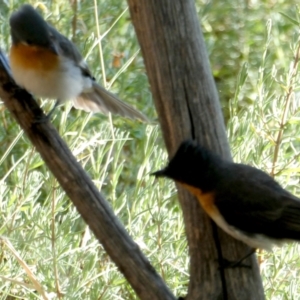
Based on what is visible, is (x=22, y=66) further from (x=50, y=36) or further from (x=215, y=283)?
(x=215, y=283)

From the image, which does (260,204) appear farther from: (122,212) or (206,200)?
(122,212)

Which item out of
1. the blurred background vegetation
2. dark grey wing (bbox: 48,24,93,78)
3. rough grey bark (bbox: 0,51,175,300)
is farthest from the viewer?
dark grey wing (bbox: 48,24,93,78)

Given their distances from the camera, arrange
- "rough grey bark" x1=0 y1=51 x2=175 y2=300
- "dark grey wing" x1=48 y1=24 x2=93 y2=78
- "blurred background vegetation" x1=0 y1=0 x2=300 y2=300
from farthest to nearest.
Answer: "dark grey wing" x1=48 y1=24 x2=93 y2=78 → "blurred background vegetation" x1=0 y1=0 x2=300 y2=300 → "rough grey bark" x1=0 y1=51 x2=175 y2=300

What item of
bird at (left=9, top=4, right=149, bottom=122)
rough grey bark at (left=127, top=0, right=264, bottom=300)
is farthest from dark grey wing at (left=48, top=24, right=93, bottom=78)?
rough grey bark at (left=127, top=0, right=264, bottom=300)

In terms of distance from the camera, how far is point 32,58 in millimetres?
1713

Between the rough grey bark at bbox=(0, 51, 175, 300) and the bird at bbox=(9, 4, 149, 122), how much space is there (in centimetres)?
36

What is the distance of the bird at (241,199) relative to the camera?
1.31 m

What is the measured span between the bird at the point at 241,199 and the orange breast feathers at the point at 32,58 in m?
0.55

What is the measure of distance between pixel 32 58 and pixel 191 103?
556mm

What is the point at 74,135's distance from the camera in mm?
1780

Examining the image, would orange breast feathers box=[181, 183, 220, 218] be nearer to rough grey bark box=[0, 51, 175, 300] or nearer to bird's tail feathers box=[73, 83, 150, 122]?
rough grey bark box=[0, 51, 175, 300]

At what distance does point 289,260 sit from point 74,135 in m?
0.61

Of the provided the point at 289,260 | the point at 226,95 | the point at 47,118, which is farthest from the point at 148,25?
A: the point at 226,95

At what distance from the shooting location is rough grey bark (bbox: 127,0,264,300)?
1.30 metres
